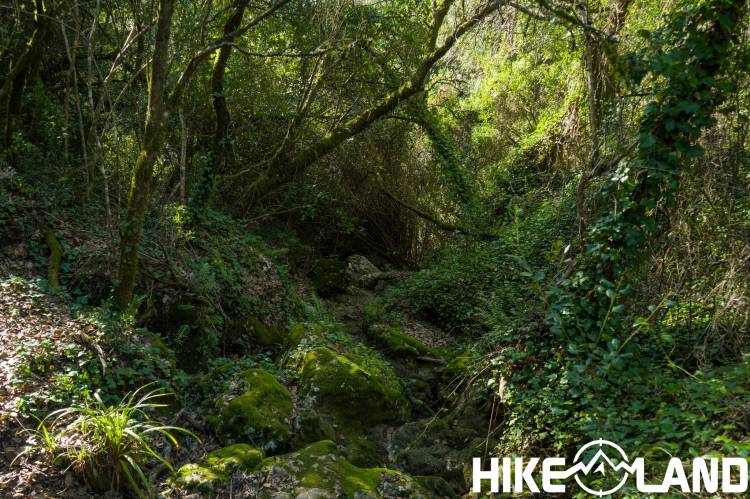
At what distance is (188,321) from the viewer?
6.30m

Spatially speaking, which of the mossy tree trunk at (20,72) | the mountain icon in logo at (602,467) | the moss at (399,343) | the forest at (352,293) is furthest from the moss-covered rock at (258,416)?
the mossy tree trunk at (20,72)

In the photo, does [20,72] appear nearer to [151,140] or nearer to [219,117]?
[219,117]

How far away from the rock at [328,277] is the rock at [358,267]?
0.58 metres

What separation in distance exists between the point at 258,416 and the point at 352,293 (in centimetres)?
608

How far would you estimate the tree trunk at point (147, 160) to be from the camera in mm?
4938

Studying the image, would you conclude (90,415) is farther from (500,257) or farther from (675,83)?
(500,257)

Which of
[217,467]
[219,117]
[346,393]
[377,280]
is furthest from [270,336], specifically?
[377,280]

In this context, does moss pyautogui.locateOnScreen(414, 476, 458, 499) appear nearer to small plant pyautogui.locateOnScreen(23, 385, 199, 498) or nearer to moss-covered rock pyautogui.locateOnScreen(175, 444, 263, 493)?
moss-covered rock pyautogui.locateOnScreen(175, 444, 263, 493)

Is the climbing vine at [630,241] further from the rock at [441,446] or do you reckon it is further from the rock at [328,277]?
the rock at [328,277]

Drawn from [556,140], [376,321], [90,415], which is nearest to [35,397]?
[90,415]

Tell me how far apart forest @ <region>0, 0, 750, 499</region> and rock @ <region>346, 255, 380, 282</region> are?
1051 mm

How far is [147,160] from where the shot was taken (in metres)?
5.19

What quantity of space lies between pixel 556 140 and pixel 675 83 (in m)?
7.87

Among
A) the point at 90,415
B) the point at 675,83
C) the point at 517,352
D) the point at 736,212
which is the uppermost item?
the point at 675,83
